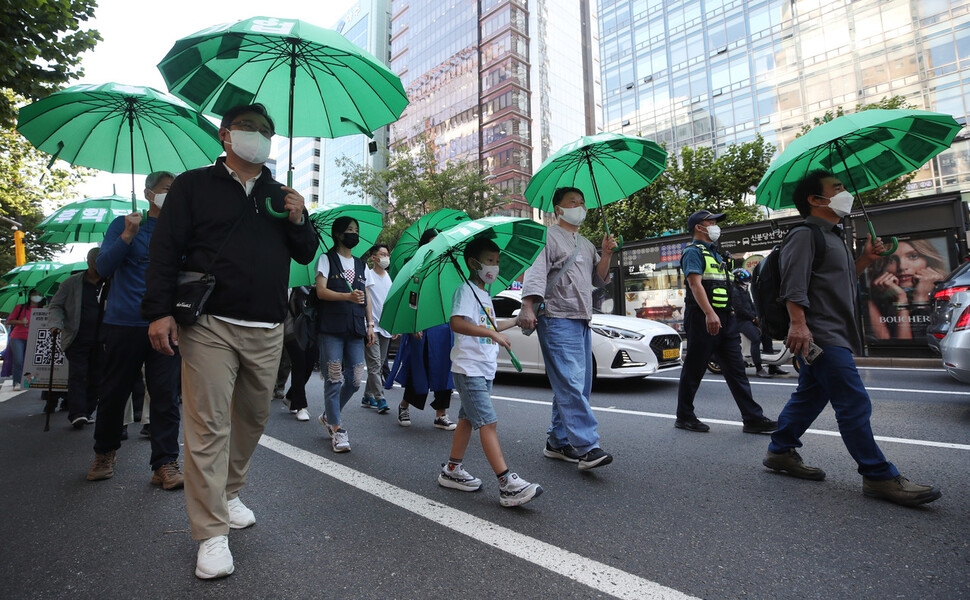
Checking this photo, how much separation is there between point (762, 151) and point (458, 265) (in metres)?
21.7

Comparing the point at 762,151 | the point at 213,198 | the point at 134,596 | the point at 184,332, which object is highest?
the point at 762,151

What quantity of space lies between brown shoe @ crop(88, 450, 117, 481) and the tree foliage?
1953cm

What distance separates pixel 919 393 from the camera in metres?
6.32

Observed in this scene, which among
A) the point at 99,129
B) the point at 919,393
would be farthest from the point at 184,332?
the point at 919,393

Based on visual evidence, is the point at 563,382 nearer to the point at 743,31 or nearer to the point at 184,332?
the point at 184,332

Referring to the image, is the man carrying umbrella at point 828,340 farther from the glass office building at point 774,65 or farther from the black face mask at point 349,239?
the glass office building at point 774,65

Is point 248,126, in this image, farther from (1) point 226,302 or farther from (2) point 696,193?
(2) point 696,193

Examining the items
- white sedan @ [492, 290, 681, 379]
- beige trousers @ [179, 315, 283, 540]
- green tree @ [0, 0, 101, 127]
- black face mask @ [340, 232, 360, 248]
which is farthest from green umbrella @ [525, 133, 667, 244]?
green tree @ [0, 0, 101, 127]

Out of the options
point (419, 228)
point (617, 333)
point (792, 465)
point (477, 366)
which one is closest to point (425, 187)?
point (617, 333)

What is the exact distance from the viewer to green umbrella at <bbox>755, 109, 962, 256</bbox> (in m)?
3.26

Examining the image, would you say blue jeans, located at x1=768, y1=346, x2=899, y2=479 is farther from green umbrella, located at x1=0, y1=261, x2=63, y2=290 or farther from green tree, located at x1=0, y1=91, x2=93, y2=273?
green tree, located at x1=0, y1=91, x2=93, y2=273

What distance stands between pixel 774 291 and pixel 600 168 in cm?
182

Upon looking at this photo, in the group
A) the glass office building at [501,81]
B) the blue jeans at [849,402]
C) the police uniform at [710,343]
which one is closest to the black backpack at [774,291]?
the blue jeans at [849,402]

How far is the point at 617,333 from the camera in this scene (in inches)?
291
